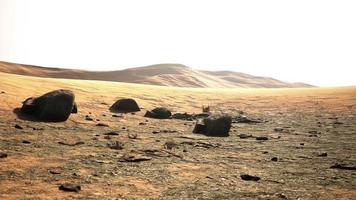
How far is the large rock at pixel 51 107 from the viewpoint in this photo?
22.6m

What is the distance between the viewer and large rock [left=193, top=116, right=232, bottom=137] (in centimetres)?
2288

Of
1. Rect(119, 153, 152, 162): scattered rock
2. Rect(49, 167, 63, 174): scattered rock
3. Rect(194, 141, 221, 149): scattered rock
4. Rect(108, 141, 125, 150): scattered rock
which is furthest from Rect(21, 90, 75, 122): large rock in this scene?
Rect(49, 167, 63, 174): scattered rock

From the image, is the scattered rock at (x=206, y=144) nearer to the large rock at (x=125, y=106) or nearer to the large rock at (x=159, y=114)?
the large rock at (x=159, y=114)

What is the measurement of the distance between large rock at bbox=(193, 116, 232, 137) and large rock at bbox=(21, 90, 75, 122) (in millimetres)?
8152

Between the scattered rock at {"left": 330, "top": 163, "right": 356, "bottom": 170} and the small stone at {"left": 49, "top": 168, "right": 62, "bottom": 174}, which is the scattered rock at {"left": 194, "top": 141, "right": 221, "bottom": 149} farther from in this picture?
the small stone at {"left": 49, "top": 168, "right": 62, "bottom": 174}

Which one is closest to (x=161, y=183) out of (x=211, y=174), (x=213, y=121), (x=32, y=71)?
(x=211, y=174)

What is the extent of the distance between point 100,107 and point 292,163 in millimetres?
18752

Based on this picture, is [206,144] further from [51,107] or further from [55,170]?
[51,107]

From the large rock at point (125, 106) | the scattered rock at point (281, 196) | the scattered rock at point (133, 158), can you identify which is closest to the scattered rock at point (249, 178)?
the scattered rock at point (281, 196)

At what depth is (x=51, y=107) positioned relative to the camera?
22.7 meters

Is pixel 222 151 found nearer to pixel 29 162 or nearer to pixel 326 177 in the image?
pixel 326 177

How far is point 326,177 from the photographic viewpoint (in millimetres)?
13211

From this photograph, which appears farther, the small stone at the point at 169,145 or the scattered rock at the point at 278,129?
the scattered rock at the point at 278,129

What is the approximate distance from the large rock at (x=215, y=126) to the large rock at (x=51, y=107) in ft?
26.7
